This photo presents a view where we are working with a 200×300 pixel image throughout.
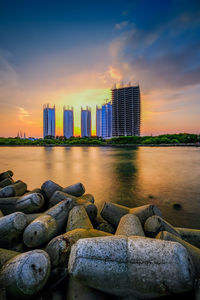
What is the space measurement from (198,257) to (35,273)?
7.32 ft

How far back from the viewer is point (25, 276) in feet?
6.00

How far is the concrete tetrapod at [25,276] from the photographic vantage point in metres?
1.83

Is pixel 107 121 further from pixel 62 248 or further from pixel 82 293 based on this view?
pixel 82 293

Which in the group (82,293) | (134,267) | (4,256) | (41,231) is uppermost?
(134,267)

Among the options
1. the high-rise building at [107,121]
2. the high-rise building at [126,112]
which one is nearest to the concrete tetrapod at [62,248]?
the high-rise building at [126,112]

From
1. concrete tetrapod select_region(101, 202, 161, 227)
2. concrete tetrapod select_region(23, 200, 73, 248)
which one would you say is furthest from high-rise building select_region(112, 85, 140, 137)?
concrete tetrapod select_region(23, 200, 73, 248)

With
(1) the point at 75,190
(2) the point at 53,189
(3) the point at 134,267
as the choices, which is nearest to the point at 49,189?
(2) the point at 53,189

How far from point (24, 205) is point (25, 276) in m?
2.42

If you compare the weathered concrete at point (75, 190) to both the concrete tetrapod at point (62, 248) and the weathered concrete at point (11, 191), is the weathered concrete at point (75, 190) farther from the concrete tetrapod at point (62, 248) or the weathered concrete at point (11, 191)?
the concrete tetrapod at point (62, 248)

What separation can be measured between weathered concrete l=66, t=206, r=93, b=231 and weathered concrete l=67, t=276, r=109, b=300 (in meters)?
1.05

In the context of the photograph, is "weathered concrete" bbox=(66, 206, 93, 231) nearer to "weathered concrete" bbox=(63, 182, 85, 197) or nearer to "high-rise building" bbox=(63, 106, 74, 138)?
"weathered concrete" bbox=(63, 182, 85, 197)

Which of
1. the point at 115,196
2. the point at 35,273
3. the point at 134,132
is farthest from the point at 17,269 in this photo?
the point at 134,132

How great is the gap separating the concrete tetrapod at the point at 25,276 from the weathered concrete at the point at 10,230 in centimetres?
97

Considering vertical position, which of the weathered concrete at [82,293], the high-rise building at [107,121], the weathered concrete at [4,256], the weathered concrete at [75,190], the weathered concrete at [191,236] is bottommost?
the weathered concrete at [191,236]
